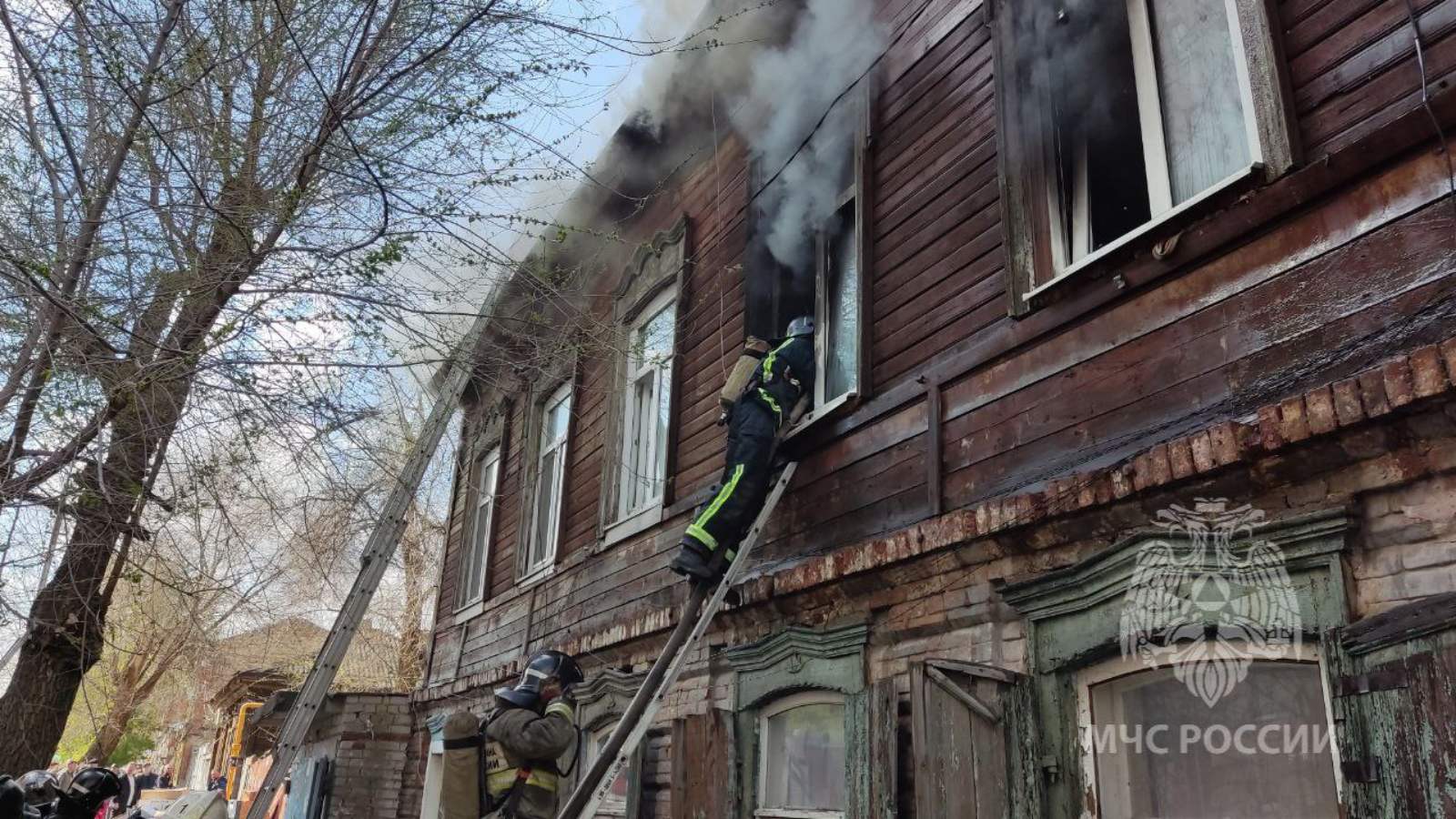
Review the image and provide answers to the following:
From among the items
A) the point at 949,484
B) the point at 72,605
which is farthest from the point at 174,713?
the point at 949,484

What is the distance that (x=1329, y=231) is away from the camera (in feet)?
10.3

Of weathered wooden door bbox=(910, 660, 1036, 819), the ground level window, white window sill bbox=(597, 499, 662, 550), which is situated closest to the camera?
the ground level window

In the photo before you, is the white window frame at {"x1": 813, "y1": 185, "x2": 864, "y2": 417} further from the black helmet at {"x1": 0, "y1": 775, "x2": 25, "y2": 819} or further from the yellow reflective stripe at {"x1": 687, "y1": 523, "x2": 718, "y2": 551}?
the black helmet at {"x1": 0, "y1": 775, "x2": 25, "y2": 819}

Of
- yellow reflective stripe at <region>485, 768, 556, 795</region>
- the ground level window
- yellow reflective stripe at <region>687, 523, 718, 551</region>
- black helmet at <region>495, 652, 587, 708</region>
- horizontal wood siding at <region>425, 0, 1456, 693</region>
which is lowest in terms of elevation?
yellow reflective stripe at <region>485, 768, 556, 795</region>

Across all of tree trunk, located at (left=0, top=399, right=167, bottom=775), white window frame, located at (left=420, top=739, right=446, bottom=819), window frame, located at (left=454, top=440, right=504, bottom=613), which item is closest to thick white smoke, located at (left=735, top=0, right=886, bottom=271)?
tree trunk, located at (left=0, top=399, right=167, bottom=775)

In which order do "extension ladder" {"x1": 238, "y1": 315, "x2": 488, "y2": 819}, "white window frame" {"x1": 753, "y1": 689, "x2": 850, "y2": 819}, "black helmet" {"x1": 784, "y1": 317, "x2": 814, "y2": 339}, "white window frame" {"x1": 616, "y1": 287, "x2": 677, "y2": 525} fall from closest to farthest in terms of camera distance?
"white window frame" {"x1": 753, "y1": 689, "x2": 850, "y2": 819}, "black helmet" {"x1": 784, "y1": 317, "x2": 814, "y2": 339}, "extension ladder" {"x1": 238, "y1": 315, "x2": 488, "y2": 819}, "white window frame" {"x1": 616, "y1": 287, "x2": 677, "y2": 525}

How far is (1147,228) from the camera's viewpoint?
3.72 m

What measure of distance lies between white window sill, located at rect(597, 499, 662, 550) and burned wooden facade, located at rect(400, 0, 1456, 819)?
62cm

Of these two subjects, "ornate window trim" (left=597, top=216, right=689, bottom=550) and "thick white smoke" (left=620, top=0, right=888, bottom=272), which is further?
"ornate window trim" (left=597, top=216, right=689, bottom=550)

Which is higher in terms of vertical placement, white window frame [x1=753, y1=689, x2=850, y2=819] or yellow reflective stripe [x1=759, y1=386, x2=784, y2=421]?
yellow reflective stripe [x1=759, y1=386, x2=784, y2=421]

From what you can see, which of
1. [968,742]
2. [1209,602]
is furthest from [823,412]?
[1209,602]

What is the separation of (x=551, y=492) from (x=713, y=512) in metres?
5.47

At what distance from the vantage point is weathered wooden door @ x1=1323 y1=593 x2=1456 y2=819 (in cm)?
234

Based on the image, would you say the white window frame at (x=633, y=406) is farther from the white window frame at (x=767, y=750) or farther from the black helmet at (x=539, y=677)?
the white window frame at (x=767, y=750)
